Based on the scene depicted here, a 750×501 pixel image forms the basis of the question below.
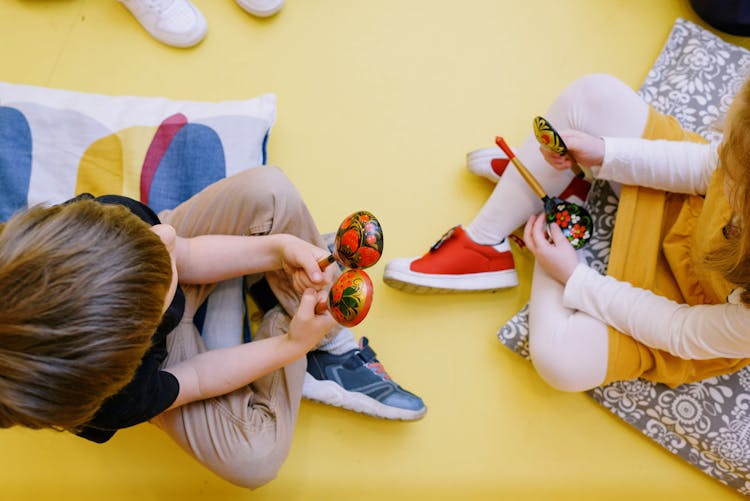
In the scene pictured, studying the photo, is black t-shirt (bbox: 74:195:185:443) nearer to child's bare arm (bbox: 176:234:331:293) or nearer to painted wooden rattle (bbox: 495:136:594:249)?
child's bare arm (bbox: 176:234:331:293)

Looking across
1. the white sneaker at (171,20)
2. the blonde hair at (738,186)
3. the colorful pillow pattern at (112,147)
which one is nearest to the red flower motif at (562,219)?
the blonde hair at (738,186)

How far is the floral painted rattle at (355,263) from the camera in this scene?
0.74 metres

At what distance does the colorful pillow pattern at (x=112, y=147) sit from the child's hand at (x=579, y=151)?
0.53 meters

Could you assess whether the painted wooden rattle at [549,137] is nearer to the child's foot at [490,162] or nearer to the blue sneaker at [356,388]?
the child's foot at [490,162]

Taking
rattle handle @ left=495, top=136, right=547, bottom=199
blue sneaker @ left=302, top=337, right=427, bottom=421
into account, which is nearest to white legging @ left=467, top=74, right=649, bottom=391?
rattle handle @ left=495, top=136, right=547, bottom=199

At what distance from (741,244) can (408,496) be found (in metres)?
0.67

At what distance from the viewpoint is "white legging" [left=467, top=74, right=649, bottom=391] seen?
0.92m

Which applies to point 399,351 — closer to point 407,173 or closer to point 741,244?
point 407,173

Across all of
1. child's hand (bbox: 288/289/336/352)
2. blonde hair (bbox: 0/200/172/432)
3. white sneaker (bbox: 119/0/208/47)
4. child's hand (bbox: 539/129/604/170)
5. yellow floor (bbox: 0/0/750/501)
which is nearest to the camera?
blonde hair (bbox: 0/200/172/432)

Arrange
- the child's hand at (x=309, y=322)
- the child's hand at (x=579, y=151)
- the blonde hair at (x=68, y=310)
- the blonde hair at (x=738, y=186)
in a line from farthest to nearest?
1. the child's hand at (x=579, y=151)
2. the child's hand at (x=309, y=322)
3. the blonde hair at (x=738, y=186)
4. the blonde hair at (x=68, y=310)

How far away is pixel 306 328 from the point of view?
31.7 inches

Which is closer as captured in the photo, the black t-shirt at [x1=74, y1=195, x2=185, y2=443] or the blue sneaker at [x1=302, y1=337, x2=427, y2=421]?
the black t-shirt at [x1=74, y1=195, x2=185, y2=443]

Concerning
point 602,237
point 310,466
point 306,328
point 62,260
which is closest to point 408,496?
point 310,466

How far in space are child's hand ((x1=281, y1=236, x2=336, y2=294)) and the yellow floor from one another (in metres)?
0.27
